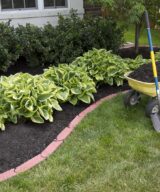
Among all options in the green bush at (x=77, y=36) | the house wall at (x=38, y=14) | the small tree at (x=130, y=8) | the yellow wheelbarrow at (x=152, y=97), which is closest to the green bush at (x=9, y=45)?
the green bush at (x=77, y=36)

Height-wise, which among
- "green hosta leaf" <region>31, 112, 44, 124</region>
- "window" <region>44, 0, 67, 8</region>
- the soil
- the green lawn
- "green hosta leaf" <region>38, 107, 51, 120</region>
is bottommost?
"green hosta leaf" <region>31, 112, 44, 124</region>

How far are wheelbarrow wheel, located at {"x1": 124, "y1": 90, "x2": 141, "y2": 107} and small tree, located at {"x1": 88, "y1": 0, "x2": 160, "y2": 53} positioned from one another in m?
1.43

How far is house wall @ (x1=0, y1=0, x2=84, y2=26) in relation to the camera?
710 centimetres

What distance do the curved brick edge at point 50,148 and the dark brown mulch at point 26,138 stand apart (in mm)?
54

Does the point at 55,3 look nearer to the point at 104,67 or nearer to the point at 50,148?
the point at 104,67

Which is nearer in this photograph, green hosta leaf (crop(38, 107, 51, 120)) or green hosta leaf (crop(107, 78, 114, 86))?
green hosta leaf (crop(38, 107, 51, 120))

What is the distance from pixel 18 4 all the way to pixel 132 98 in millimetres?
3249

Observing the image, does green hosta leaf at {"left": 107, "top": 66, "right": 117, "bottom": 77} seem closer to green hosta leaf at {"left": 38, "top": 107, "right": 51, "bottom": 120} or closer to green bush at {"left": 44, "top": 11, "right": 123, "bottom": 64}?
green bush at {"left": 44, "top": 11, "right": 123, "bottom": 64}

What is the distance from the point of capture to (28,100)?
4.58m

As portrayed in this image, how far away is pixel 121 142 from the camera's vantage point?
439 centimetres

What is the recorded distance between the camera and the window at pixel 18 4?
7098 millimetres

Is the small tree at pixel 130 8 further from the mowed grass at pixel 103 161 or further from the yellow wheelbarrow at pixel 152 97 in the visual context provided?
the mowed grass at pixel 103 161

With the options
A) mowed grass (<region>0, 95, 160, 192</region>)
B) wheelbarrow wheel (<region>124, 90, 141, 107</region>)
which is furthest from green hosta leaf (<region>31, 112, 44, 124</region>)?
wheelbarrow wheel (<region>124, 90, 141, 107</region>)

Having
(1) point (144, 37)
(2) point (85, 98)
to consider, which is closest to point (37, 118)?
(2) point (85, 98)
